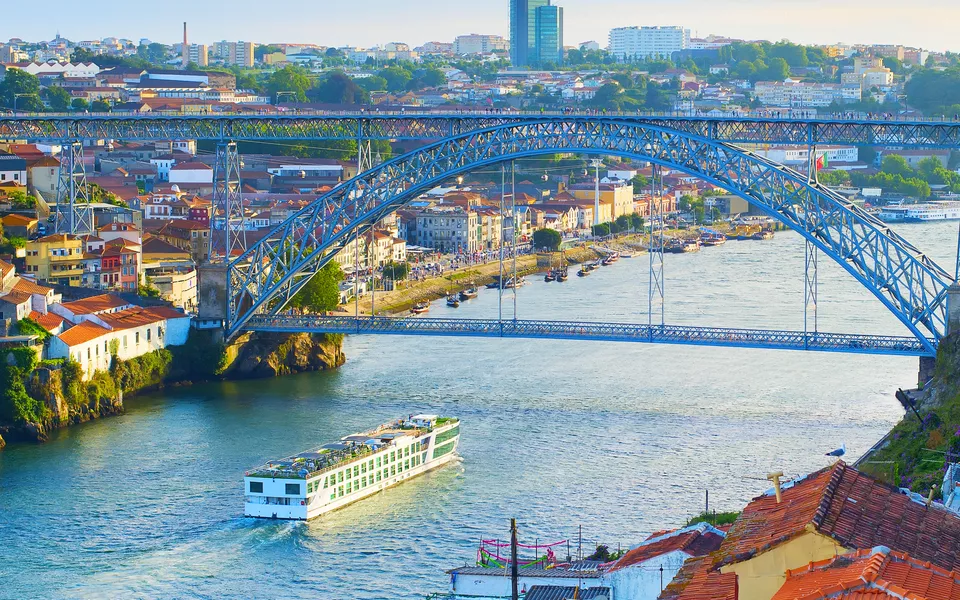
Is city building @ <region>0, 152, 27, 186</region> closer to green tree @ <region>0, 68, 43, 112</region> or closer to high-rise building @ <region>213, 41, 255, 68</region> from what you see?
green tree @ <region>0, 68, 43, 112</region>

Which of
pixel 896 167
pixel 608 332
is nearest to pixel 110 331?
pixel 608 332

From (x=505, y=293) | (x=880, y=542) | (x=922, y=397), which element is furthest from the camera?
(x=505, y=293)

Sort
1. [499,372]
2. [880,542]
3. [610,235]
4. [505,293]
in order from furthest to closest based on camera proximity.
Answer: [610,235], [505,293], [499,372], [880,542]

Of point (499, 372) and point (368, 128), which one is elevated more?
point (368, 128)

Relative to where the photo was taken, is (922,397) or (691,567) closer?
(691,567)

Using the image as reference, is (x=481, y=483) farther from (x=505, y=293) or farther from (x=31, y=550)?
(x=505, y=293)

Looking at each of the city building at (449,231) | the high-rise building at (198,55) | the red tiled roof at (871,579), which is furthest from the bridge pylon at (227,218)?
the high-rise building at (198,55)

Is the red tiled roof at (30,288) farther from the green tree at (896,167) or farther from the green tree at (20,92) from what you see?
the green tree at (896,167)

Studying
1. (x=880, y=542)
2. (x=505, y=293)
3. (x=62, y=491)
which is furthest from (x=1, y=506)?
(x=505, y=293)
